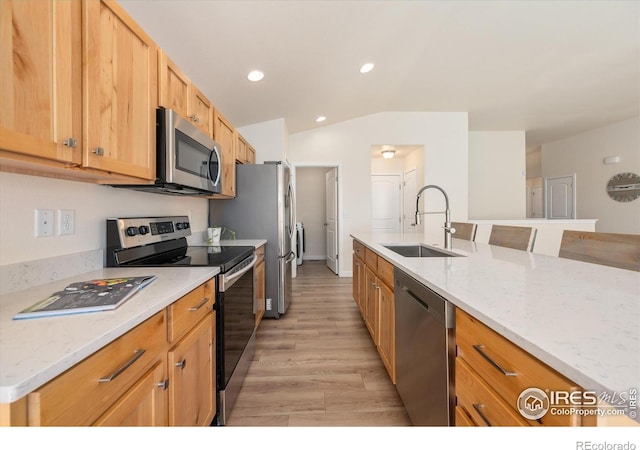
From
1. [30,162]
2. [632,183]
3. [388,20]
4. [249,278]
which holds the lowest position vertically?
[249,278]

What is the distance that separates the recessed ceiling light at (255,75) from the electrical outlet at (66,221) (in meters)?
2.11

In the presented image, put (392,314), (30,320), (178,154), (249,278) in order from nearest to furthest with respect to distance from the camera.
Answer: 1. (30,320)
2. (178,154)
3. (392,314)
4. (249,278)

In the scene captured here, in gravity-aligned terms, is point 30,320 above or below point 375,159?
below

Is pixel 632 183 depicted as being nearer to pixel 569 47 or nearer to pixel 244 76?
pixel 569 47

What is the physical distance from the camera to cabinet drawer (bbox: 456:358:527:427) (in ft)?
2.26

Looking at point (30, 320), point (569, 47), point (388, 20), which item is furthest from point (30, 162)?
point (569, 47)

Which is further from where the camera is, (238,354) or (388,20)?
(388,20)

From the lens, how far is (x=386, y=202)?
6395 mm

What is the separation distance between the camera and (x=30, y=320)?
2.37 ft

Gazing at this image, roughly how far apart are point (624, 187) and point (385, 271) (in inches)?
259

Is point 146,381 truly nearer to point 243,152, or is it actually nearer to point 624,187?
point 243,152

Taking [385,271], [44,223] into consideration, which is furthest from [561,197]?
[44,223]

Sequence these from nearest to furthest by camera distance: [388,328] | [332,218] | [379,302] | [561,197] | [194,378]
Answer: [194,378]
[388,328]
[379,302]
[332,218]
[561,197]

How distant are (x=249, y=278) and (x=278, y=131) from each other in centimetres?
280
